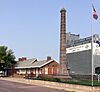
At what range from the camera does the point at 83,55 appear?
8500cm

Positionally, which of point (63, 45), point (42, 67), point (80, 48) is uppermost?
point (80, 48)

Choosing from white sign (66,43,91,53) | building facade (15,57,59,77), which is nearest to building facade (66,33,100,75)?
white sign (66,43,91,53)

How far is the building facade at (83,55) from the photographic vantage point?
8106 cm

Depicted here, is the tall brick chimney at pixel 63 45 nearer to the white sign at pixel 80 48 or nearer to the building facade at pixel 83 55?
the building facade at pixel 83 55

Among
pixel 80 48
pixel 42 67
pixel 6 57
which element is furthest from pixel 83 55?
pixel 6 57

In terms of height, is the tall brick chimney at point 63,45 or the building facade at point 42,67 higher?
the tall brick chimney at point 63,45

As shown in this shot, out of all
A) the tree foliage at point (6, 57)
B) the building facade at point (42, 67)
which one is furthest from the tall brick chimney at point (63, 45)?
the tree foliage at point (6, 57)

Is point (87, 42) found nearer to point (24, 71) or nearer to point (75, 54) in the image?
point (75, 54)

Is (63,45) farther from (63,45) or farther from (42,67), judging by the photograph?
(42,67)

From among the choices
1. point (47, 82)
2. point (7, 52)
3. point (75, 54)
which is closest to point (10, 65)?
point (7, 52)

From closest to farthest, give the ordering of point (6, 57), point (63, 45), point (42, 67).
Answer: point (63, 45) < point (42, 67) < point (6, 57)

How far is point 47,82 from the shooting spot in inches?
1811

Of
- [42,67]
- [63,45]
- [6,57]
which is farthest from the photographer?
[6,57]

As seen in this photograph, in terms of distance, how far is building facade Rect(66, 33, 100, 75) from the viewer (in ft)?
266
